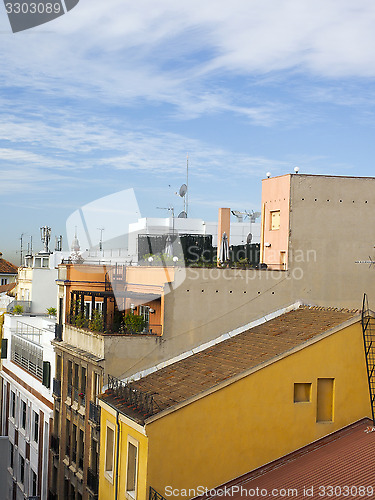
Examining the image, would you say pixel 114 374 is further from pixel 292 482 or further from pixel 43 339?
pixel 43 339

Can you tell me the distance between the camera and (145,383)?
26297mm

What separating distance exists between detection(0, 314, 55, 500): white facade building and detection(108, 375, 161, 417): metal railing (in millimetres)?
9530

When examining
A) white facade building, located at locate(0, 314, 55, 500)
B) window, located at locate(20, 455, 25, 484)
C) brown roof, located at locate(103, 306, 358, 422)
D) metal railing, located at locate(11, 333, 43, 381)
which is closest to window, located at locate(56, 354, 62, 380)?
white facade building, located at locate(0, 314, 55, 500)

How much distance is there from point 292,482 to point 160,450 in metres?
3.81

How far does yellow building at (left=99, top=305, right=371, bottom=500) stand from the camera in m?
22.2

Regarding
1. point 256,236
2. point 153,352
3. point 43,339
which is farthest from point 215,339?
point 256,236

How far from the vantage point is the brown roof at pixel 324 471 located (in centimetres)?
2039

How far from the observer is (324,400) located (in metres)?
23.9

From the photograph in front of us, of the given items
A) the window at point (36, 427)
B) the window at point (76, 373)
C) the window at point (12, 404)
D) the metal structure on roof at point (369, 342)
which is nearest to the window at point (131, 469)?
the metal structure on roof at point (369, 342)

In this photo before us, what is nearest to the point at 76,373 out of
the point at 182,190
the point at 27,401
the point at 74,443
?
the point at 74,443

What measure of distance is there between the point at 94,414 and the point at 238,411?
715 centimetres

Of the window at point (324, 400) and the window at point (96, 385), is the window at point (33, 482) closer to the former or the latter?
the window at point (96, 385)

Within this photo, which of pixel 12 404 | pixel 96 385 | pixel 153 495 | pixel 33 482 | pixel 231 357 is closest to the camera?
pixel 153 495

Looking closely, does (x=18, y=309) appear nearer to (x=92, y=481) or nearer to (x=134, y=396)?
(x=92, y=481)
